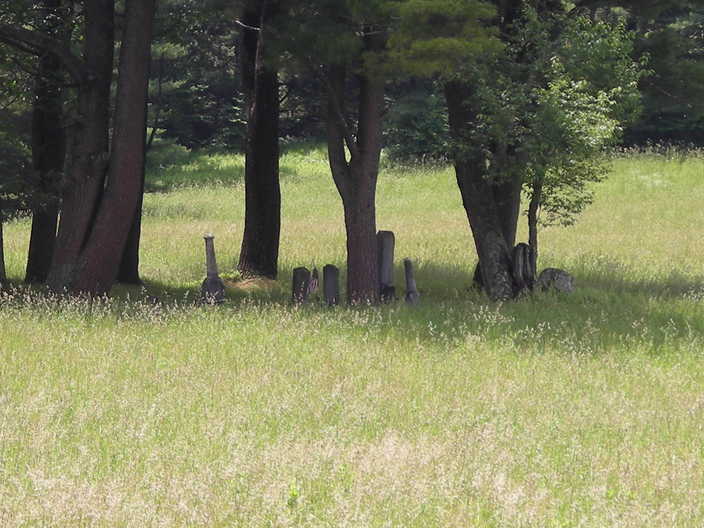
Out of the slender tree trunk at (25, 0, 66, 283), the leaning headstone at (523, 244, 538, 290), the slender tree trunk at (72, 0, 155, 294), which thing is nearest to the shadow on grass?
the slender tree trunk at (25, 0, 66, 283)

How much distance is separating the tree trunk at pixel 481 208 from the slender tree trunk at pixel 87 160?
5.50m

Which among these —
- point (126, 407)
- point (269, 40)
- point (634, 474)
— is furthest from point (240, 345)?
point (269, 40)

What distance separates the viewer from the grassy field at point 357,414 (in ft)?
19.0

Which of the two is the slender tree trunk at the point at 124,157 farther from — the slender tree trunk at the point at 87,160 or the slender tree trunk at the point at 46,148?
the slender tree trunk at the point at 46,148

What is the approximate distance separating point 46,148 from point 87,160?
3189mm

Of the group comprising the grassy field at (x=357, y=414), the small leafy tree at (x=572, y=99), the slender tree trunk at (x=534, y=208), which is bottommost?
the grassy field at (x=357, y=414)

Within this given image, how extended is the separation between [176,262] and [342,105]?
9.66 meters

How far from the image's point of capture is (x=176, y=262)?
24.4 meters

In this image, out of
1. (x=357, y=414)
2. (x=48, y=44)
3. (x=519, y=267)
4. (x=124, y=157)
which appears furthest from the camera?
(x=519, y=267)

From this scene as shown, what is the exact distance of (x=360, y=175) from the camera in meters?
15.6

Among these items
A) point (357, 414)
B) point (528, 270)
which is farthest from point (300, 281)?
point (357, 414)

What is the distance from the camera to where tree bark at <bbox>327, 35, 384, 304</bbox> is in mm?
15531

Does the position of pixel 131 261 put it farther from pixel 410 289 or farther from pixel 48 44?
pixel 410 289

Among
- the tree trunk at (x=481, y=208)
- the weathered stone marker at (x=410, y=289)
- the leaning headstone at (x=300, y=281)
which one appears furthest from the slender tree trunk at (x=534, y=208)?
the leaning headstone at (x=300, y=281)
